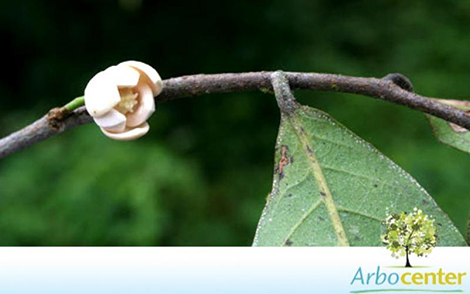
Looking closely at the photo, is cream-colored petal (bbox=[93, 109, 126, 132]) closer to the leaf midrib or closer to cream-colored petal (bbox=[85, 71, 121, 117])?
cream-colored petal (bbox=[85, 71, 121, 117])

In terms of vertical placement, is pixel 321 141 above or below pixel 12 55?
below

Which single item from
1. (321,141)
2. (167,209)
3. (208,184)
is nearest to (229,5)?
A: (208,184)

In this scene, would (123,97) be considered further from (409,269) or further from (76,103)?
(409,269)

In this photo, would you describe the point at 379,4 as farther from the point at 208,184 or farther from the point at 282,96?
the point at 282,96

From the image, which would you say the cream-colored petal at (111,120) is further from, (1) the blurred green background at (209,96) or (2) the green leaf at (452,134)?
(1) the blurred green background at (209,96)

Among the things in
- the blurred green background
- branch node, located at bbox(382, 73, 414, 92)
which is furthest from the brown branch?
the blurred green background

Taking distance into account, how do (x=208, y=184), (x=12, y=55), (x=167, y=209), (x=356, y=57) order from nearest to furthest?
(x=167, y=209)
(x=208, y=184)
(x=12, y=55)
(x=356, y=57)

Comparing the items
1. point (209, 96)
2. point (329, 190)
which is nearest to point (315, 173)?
point (329, 190)
